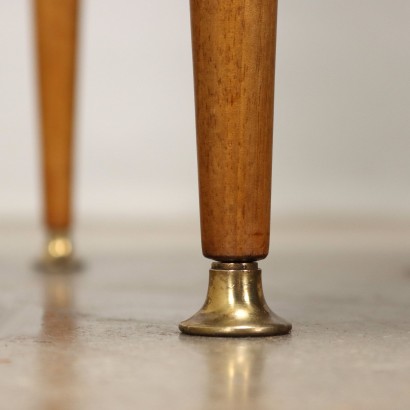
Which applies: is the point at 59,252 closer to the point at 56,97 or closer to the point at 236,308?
the point at 56,97

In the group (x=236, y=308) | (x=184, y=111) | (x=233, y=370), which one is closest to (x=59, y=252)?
(x=236, y=308)

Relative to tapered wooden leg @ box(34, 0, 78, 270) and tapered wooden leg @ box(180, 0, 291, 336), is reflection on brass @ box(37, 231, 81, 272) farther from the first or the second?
tapered wooden leg @ box(180, 0, 291, 336)

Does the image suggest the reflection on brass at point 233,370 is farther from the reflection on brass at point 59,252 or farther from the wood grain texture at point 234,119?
the reflection on brass at point 59,252

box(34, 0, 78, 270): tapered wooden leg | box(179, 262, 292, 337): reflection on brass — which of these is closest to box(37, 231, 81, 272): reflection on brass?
box(34, 0, 78, 270): tapered wooden leg

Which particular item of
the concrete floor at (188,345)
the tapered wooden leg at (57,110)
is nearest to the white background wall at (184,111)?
the tapered wooden leg at (57,110)

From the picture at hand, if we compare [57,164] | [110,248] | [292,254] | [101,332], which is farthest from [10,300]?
[110,248]
